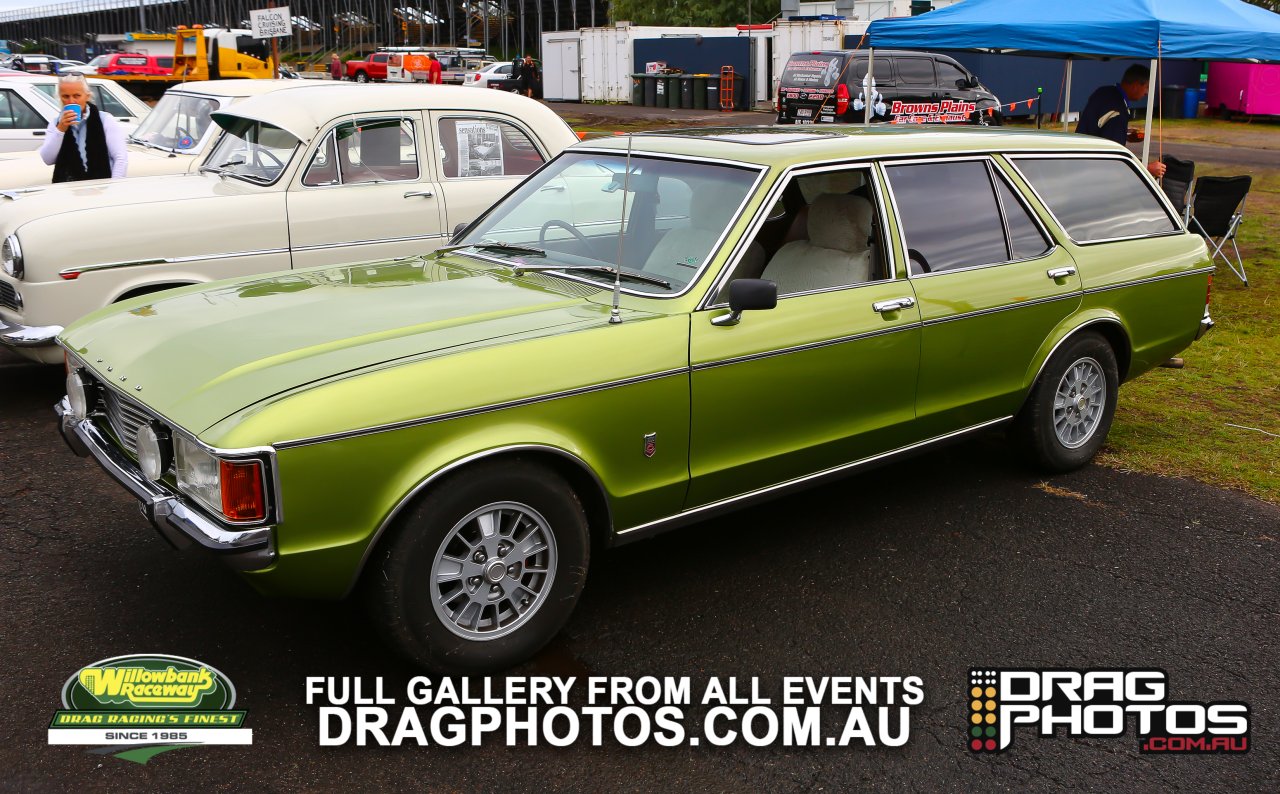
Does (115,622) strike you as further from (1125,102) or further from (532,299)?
(1125,102)

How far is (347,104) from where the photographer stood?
7.23 m

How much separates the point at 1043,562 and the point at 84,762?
3.58 m

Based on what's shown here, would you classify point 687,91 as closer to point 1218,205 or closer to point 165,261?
point 1218,205

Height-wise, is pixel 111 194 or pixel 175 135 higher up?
pixel 175 135

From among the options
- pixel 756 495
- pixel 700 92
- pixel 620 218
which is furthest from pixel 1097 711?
pixel 700 92

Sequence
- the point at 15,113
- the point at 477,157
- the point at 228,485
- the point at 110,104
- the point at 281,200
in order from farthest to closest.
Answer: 1. the point at 110,104
2. the point at 15,113
3. the point at 477,157
4. the point at 281,200
5. the point at 228,485

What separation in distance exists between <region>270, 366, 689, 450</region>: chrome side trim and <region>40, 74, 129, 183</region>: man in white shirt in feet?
18.9

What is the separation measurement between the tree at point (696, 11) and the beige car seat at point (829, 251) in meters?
46.7

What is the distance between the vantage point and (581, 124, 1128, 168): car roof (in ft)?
14.8

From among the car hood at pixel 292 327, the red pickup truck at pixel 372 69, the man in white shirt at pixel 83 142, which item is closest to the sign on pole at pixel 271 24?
the red pickup truck at pixel 372 69

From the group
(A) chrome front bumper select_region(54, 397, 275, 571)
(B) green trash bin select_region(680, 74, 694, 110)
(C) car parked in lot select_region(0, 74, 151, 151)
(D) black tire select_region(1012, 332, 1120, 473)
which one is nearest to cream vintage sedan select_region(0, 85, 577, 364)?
(A) chrome front bumper select_region(54, 397, 275, 571)

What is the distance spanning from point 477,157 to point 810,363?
4184 mm

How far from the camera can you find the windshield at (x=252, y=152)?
7.05 meters

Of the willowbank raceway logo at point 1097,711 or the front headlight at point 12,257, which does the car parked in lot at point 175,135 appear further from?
the willowbank raceway logo at point 1097,711
